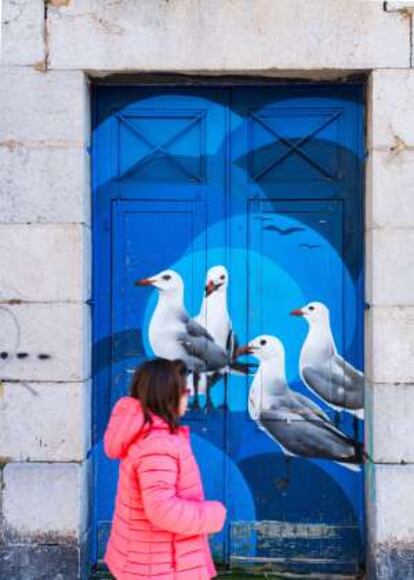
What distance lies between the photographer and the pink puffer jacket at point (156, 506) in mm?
3520

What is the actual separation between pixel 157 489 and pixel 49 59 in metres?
2.85

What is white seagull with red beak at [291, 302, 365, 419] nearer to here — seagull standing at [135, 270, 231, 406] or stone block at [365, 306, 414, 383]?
stone block at [365, 306, 414, 383]

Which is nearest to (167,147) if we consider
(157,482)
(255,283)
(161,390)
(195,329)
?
(255,283)

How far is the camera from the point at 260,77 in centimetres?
551

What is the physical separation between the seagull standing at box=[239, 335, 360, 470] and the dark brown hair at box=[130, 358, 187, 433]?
2006 millimetres

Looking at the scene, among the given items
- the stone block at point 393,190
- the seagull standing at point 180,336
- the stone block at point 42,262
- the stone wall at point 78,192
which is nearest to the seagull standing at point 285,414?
the seagull standing at point 180,336

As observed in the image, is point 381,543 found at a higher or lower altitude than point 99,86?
lower

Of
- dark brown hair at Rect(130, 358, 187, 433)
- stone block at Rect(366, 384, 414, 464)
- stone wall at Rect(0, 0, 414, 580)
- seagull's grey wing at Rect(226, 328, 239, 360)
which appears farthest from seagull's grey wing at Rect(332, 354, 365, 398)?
dark brown hair at Rect(130, 358, 187, 433)

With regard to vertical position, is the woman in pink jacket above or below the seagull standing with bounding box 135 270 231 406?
below

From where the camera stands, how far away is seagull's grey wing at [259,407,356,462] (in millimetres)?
5594

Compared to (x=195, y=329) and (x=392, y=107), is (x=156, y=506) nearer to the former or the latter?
(x=195, y=329)

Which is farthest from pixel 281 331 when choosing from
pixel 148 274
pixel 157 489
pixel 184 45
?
pixel 157 489

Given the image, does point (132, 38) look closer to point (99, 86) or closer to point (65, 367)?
point (99, 86)

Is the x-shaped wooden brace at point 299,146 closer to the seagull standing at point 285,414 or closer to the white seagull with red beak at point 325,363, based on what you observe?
the white seagull with red beak at point 325,363
